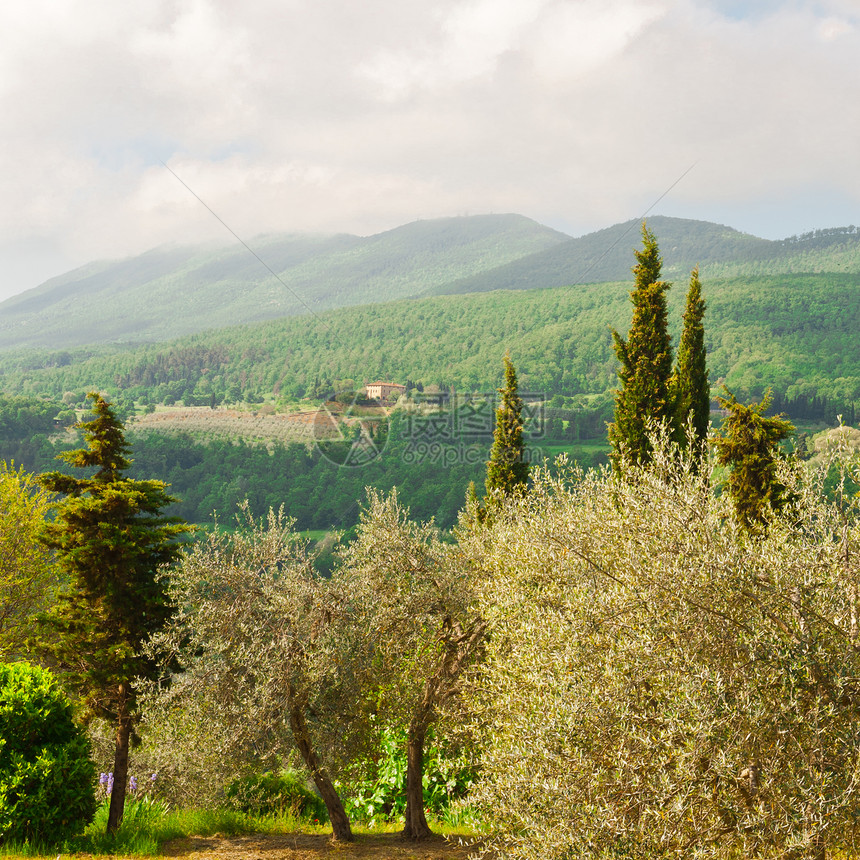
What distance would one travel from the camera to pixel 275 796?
49.2ft

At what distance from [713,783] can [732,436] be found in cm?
1915

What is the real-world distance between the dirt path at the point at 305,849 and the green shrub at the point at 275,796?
172 cm

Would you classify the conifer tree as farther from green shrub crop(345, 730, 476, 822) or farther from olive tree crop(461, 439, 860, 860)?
olive tree crop(461, 439, 860, 860)

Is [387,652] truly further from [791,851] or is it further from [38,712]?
[791,851]

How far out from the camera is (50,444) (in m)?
106

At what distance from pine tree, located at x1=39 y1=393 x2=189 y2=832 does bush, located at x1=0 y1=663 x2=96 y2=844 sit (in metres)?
1.68

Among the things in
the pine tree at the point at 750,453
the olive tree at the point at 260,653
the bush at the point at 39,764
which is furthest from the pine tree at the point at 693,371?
the bush at the point at 39,764

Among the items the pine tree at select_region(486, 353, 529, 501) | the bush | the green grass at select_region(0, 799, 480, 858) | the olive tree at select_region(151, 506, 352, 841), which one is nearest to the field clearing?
the pine tree at select_region(486, 353, 529, 501)

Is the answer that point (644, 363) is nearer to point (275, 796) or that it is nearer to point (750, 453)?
point (750, 453)

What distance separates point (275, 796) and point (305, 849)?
12.2ft

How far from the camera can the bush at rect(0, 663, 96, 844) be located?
383 inches

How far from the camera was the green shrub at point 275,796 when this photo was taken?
1442 centimetres

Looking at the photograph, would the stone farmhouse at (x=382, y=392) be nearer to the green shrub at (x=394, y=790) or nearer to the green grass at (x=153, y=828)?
the green shrub at (x=394, y=790)

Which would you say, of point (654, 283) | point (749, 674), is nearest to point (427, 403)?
point (654, 283)
